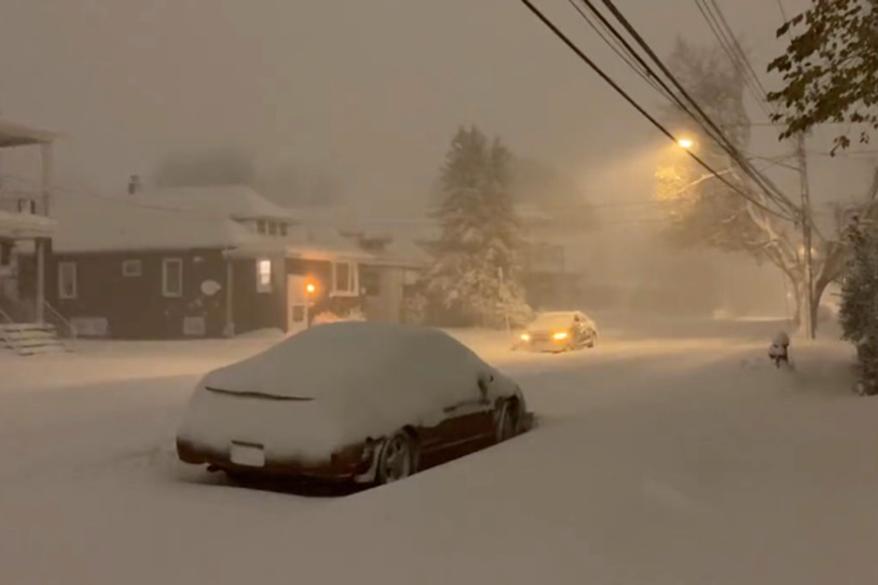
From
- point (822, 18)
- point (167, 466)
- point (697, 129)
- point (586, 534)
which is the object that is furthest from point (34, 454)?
point (697, 129)

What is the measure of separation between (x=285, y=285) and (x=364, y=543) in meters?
31.5

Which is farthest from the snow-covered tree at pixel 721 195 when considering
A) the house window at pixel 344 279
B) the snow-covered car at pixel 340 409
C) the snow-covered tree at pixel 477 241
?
the snow-covered car at pixel 340 409

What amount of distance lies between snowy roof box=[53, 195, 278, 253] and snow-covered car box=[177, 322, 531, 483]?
28.3m

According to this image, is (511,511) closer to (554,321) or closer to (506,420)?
(506,420)

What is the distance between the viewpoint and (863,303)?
13.9 meters

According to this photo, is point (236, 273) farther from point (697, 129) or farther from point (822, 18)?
point (822, 18)

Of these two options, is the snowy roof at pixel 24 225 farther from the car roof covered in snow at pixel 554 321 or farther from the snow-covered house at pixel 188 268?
the car roof covered in snow at pixel 554 321

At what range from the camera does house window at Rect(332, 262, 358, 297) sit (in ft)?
131

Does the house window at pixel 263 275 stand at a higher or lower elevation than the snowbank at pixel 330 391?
higher

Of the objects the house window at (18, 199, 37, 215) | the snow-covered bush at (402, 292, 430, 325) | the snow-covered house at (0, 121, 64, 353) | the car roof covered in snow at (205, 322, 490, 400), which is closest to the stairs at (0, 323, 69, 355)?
the snow-covered house at (0, 121, 64, 353)

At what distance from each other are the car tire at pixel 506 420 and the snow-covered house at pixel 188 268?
26.4 meters

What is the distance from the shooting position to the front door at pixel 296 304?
36.3 m

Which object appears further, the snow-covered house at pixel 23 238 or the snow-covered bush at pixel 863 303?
the snow-covered house at pixel 23 238

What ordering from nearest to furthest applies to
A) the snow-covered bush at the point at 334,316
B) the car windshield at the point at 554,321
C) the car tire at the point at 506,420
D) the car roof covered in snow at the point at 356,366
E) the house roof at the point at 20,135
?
the car roof covered in snow at the point at 356,366, the car tire at the point at 506,420, the house roof at the point at 20,135, the car windshield at the point at 554,321, the snow-covered bush at the point at 334,316
